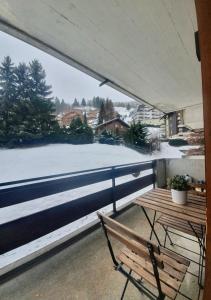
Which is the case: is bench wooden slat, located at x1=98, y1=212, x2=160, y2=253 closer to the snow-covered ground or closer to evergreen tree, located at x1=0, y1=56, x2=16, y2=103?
the snow-covered ground

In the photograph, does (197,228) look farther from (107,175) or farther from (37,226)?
(37,226)

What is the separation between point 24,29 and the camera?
1298 millimetres

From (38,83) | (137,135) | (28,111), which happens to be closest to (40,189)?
(137,135)

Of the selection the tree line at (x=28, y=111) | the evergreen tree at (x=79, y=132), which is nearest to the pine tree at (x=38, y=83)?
the tree line at (x=28, y=111)

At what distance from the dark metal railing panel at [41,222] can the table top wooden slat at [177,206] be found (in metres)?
0.78

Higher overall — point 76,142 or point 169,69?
point 169,69

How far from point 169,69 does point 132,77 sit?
430 mm

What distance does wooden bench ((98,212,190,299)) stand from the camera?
0.82 meters

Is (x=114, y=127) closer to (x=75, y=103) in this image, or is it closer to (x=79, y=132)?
(x=79, y=132)

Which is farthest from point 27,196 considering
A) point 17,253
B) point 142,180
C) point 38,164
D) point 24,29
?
point 38,164

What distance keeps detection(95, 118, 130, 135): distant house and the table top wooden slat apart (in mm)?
4605

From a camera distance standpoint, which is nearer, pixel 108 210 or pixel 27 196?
pixel 27 196

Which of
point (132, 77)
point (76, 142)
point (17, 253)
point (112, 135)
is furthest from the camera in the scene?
point (76, 142)

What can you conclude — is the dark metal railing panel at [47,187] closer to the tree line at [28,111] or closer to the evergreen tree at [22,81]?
the tree line at [28,111]
